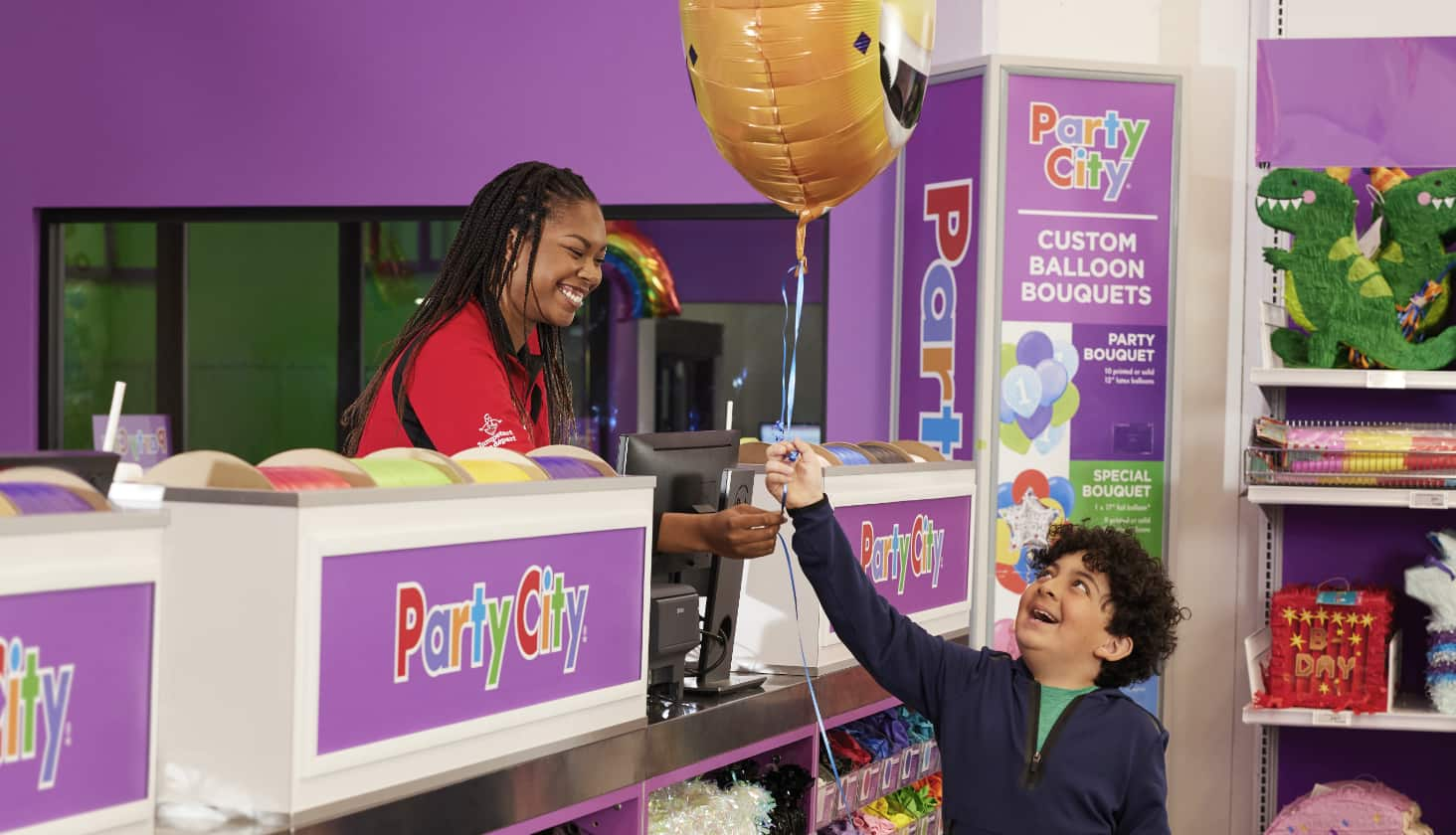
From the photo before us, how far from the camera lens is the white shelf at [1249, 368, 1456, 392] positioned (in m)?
4.09

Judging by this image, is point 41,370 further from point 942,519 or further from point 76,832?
point 76,832

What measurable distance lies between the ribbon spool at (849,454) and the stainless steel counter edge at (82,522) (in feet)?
4.82

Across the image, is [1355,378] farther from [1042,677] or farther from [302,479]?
[302,479]

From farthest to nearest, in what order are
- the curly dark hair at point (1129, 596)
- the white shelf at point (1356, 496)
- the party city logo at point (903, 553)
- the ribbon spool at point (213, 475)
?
the white shelf at point (1356, 496)
the party city logo at point (903, 553)
the curly dark hair at point (1129, 596)
the ribbon spool at point (213, 475)

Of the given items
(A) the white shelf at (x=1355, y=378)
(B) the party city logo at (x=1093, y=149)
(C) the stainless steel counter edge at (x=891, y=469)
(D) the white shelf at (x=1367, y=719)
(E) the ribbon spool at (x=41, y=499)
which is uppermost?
(B) the party city logo at (x=1093, y=149)

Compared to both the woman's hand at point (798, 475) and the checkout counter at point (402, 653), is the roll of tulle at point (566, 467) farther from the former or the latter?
the woman's hand at point (798, 475)

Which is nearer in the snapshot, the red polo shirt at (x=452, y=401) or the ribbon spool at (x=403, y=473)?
the ribbon spool at (x=403, y=473)

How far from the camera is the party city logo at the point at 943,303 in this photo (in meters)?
4.86

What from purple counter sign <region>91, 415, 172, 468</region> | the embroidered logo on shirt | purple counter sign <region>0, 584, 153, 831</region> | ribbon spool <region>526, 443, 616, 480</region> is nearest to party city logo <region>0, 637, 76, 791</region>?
purple counter sign <region>0, 584, 153, 831</region>

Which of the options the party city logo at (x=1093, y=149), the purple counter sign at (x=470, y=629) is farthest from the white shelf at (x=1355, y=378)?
the purple counter sign at (x=470, y=629)

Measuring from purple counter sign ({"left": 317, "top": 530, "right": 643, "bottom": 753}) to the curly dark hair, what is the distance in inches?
27.4

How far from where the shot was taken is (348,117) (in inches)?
214

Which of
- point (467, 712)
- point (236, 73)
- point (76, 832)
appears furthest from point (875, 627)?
point (236, 73)

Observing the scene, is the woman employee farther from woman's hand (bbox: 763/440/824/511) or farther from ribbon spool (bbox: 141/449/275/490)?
ribbon spool (bbox: 141/449/275/490)
